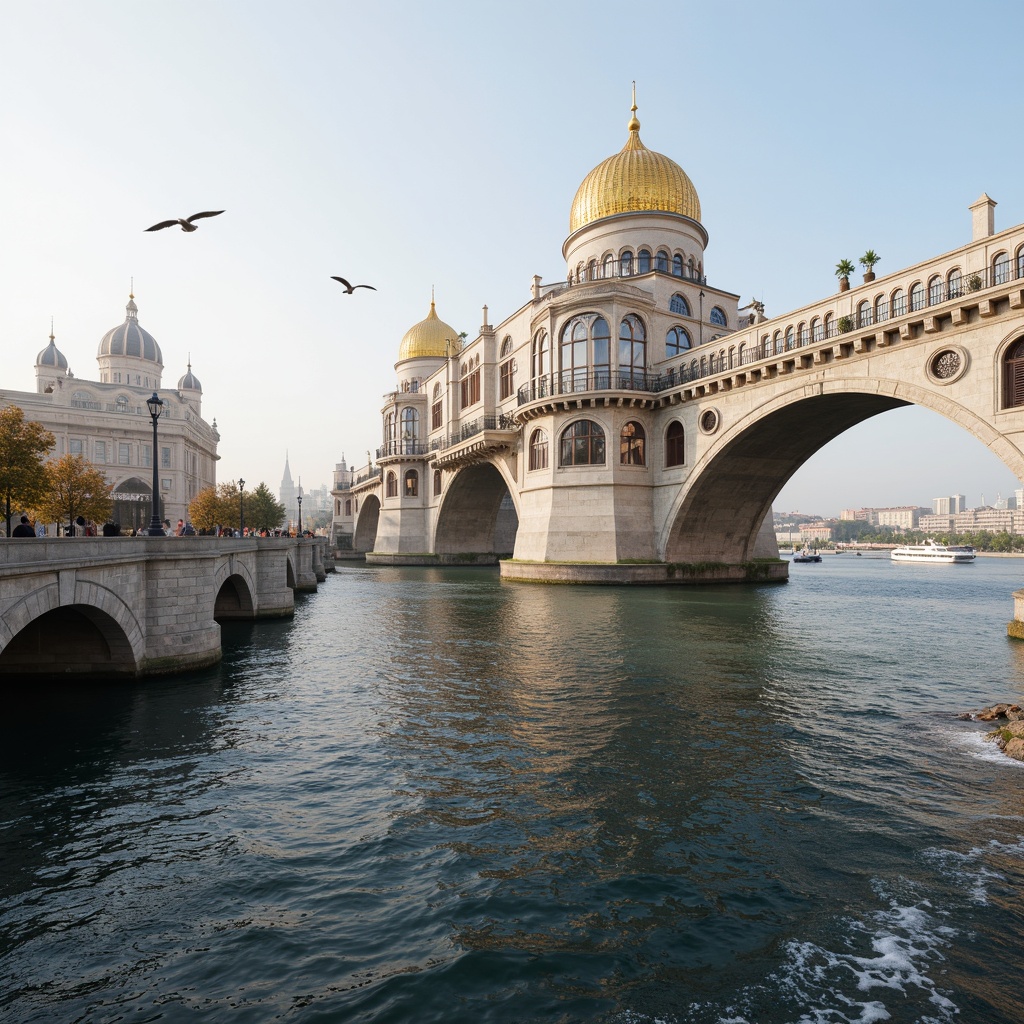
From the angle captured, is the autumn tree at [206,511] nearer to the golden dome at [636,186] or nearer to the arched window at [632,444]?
the arched window at [632,444]

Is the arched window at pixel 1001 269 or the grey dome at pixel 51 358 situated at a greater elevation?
the grey dome at pixel 51 358

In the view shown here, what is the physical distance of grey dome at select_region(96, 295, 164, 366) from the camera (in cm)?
8844

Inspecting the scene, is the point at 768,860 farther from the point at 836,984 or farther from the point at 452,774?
the point at 452,774

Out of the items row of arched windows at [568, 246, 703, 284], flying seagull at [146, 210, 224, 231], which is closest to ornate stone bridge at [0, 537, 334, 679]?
flying seagull at [146, 210, 224, 231]

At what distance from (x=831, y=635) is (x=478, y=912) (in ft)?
60.7

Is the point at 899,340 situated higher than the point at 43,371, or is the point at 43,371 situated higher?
the point at 43,371

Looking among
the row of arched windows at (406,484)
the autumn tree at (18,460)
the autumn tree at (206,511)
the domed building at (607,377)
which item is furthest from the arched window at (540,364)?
the autumn tree at (206,511)

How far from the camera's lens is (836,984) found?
4777 mm

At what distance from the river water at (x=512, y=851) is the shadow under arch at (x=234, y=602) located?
32.8 feet

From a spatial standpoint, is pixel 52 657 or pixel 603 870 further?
pixel 52 657

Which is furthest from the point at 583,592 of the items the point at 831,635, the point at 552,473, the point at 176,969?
the point at 176,969

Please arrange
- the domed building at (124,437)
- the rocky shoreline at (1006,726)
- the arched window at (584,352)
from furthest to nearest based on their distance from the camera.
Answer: the domed building at (124,437), the arched window at (584,352), the rocky shoreline at (1006,726)

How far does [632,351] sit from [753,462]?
32.1 feet

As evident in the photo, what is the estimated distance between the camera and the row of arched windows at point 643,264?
147 feet
